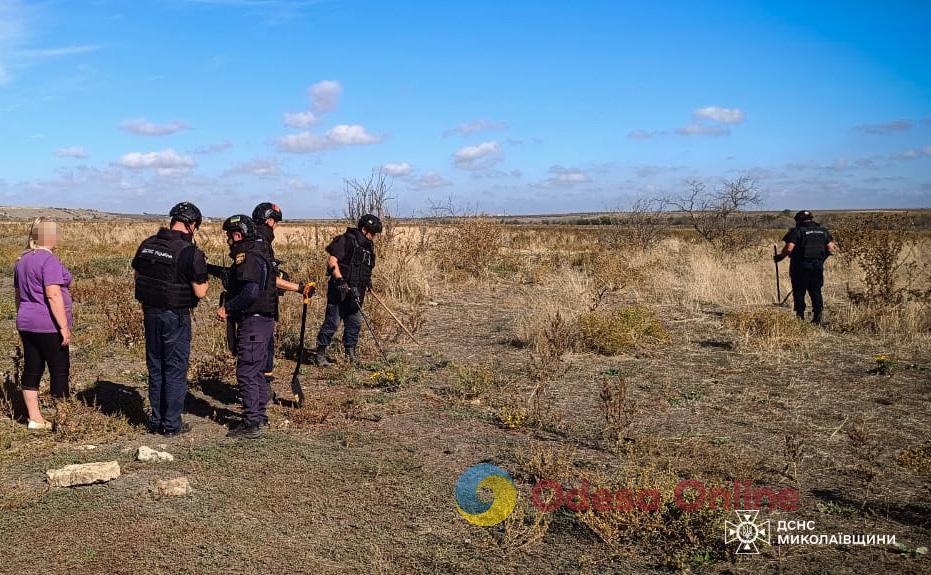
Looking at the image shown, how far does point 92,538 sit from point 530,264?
46.0 ft

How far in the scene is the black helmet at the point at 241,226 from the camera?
5.28 metres

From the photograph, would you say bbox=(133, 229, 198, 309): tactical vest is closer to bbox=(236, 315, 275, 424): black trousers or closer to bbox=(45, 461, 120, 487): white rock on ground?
bbox=(236, 315, 275, 424): black trousers

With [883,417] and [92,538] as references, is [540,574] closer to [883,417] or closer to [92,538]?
[92,538]

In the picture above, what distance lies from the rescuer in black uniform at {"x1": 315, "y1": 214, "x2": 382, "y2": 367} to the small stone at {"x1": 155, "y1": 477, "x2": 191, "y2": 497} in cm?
348

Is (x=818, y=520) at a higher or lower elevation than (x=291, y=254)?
lower

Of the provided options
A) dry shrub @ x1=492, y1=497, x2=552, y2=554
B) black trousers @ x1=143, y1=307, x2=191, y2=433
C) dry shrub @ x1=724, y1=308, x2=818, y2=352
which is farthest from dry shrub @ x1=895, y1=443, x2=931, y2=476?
black trousers @ x1=143, y1=307, x2=191, y2=433

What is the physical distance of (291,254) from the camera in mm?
20188

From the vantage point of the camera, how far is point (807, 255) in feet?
31.8

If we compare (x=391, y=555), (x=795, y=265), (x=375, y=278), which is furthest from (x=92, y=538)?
(x=795, y=265)

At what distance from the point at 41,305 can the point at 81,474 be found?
4.96 feet

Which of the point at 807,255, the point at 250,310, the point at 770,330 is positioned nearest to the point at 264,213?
the point at 250,310

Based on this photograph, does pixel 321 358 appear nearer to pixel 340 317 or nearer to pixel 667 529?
pixel 340 317

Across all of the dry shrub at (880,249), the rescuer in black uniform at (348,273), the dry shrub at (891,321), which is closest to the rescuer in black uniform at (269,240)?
the rescuer in black uniform at (348,273)

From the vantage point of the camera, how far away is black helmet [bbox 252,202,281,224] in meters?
5.96
